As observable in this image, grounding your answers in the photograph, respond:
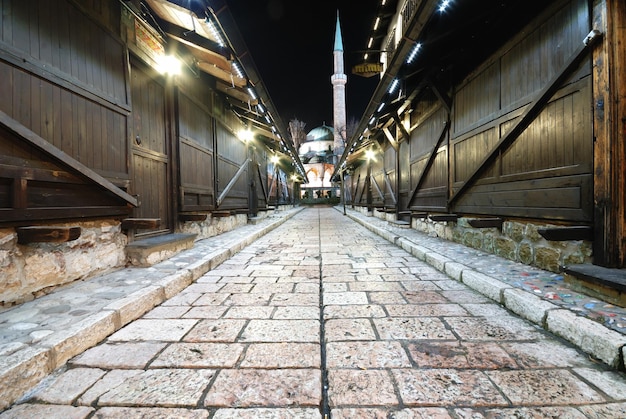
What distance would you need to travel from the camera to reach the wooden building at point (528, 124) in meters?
2.73

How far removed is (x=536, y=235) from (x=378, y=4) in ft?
27.5

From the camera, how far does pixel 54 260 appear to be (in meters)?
3.02

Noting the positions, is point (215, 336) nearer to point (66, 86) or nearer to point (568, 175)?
point (66, 86)

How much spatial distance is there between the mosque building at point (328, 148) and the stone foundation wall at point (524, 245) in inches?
1277

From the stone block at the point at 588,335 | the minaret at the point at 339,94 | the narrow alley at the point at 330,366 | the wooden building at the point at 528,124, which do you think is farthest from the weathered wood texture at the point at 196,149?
the minaret at the point at 339,94

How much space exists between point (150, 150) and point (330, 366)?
4.92 meters

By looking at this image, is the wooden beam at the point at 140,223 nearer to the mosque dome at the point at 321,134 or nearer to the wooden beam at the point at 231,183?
the wooden beam at the point at 231,183

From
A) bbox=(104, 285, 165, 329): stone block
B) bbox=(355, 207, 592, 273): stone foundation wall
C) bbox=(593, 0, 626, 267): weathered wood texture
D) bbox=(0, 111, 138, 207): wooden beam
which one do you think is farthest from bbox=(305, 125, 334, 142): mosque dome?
bbox=(104, 285, 165, 329): stone block

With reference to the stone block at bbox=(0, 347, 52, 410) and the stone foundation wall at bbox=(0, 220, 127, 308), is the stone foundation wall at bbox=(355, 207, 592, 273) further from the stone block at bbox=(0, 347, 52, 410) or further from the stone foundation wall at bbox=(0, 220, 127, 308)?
the stone foundation wall at bbox=(0, 220, 127, 308)

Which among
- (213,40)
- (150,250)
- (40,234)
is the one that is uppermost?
(213,40)

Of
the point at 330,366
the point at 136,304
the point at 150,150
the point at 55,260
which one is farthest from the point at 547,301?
the point at 150,150

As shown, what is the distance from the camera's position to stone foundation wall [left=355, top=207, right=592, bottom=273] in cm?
318

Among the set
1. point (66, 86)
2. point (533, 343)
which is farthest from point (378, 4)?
point (533, 343)

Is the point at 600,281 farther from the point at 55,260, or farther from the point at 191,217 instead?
the point at 191,217
